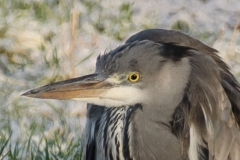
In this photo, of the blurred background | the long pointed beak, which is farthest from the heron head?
the blurred background

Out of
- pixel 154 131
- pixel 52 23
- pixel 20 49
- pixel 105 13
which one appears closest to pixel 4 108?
pixel 20 49

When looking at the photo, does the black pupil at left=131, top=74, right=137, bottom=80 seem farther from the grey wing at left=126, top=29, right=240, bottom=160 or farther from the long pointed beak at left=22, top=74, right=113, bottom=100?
the grey wing at left=126, top=29, right=240, bottom=160

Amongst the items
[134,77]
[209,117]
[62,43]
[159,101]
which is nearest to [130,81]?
[134,77]

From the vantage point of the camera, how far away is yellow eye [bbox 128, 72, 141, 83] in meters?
2.94

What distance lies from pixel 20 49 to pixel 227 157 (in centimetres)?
227

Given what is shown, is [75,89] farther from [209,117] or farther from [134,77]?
[209,117]

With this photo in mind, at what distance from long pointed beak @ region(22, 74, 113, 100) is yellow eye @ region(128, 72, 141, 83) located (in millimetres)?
85

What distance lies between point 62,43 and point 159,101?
2.15 m

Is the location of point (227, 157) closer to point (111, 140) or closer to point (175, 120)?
point (175, 120)

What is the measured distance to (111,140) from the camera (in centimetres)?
304

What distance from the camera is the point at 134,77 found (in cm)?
295

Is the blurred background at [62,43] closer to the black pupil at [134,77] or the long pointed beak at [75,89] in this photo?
the long pointed beak at [75,89]

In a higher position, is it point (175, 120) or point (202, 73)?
point (202, 73)

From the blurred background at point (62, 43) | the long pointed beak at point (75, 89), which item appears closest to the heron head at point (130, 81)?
the long pointed beak at point (75, 89)
